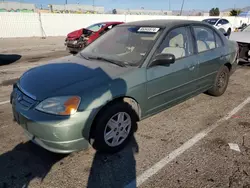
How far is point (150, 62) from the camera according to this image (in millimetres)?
3088

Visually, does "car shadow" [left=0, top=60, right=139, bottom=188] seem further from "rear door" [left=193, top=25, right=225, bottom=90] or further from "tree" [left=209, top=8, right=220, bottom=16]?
"tree" [left=209, top=8, right=220, bottom=16]

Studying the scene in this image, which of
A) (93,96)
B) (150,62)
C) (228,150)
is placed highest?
(150,62)

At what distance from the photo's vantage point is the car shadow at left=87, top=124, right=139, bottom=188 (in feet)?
7.95

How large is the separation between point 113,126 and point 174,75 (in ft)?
4.23

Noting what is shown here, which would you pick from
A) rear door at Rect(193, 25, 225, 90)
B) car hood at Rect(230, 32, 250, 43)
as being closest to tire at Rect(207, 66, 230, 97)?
rear door at Rect(193, 25, 225, 90)

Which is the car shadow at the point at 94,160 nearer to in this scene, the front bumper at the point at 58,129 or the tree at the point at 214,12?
the front bumper at the point at 58,129

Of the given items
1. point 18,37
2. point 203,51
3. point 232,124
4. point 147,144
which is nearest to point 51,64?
point 147,144

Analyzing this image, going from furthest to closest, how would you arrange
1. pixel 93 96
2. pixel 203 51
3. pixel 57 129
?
pixel 203 51 → pixel 93 96 → pixel 57 129

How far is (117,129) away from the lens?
9.44 feet

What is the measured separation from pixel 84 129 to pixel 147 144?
104 cm

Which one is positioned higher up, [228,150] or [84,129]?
[84,129]

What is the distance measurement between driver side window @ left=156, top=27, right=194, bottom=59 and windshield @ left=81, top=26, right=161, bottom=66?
0.20 meters

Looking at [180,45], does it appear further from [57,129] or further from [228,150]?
[57,129]

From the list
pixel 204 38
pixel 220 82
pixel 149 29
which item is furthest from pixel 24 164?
pixel 220 82
